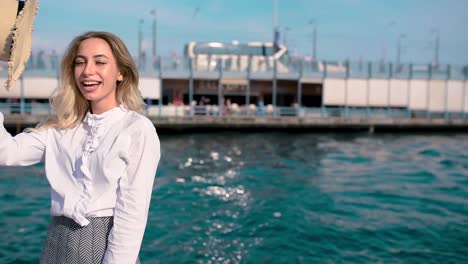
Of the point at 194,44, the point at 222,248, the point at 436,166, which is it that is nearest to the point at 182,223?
the point at 222,248

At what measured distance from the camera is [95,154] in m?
2.27

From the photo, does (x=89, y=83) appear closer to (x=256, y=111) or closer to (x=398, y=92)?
(x=256, y=111)

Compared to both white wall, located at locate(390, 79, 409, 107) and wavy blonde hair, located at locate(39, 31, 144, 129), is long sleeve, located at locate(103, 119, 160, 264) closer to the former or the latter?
wavy blonde hair, located at locate(39, 31, 144, 129)

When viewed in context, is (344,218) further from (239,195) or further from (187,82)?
(187,82)

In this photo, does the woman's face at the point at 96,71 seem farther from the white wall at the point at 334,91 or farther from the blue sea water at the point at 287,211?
the white wall at the point at 334,91

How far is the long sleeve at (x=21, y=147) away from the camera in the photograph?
92.0 inches

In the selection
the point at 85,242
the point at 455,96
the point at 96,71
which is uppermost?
the point at 455,96

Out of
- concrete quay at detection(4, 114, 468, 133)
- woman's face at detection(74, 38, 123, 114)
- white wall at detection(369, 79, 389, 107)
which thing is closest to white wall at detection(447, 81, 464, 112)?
concrete quay at detection(4, 114, 468, 133)

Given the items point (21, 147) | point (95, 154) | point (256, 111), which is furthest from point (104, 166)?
point (256, 111)

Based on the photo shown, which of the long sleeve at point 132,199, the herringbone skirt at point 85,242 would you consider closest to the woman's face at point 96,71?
the long sleeve at point 132,199

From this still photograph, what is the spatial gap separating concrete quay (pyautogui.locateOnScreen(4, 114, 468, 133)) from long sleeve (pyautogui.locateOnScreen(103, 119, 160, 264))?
88.3 feet

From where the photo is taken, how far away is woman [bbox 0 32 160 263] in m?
2.18

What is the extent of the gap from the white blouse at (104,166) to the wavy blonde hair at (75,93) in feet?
0.18

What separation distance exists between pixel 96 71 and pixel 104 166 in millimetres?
480
